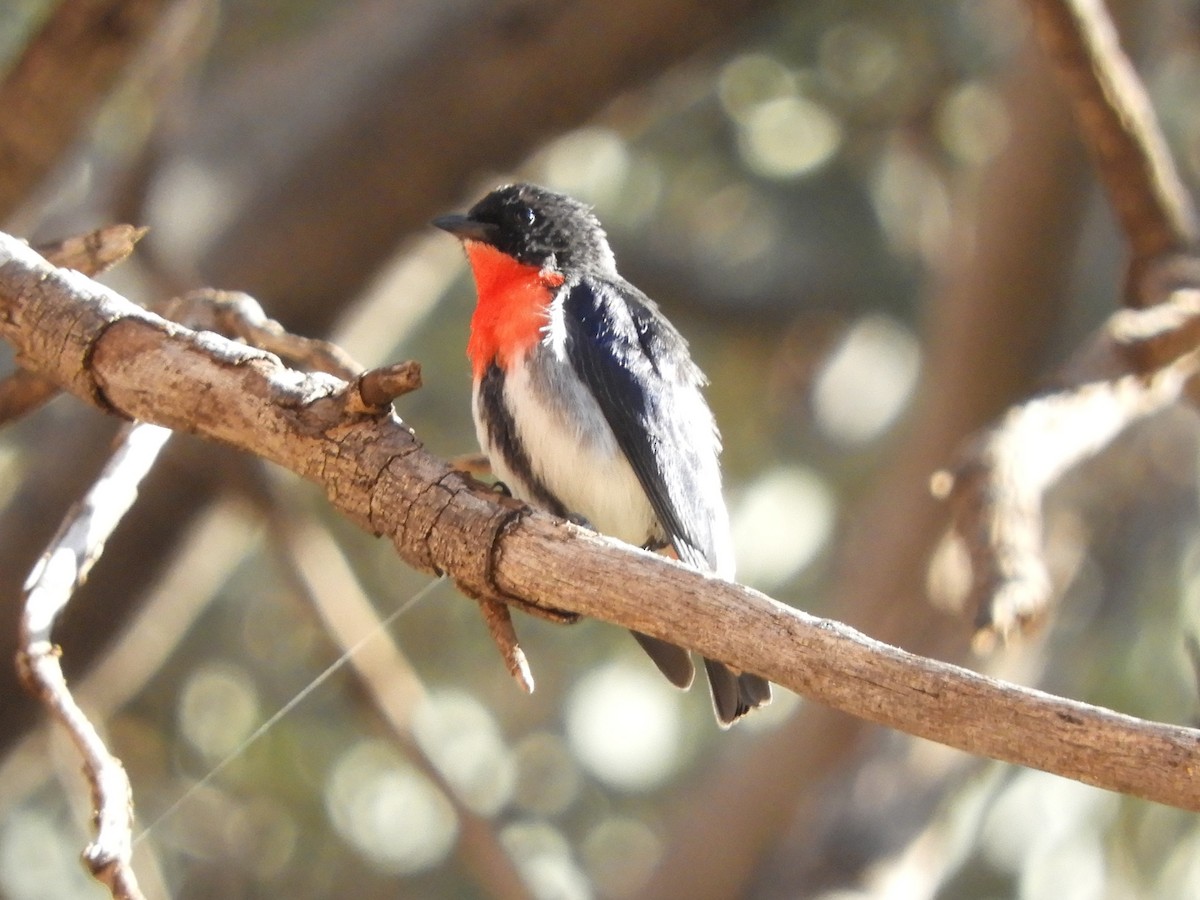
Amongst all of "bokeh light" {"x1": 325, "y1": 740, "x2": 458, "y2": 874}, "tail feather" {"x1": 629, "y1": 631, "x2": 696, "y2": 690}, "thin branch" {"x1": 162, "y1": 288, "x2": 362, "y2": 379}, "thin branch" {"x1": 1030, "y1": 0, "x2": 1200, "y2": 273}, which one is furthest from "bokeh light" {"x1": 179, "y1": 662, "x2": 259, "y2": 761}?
"thin branch" {"x1": 1030, "y1": 0, "x2": 1200, "y2": 273}

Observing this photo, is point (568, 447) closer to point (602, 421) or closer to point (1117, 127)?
point (602, 421)

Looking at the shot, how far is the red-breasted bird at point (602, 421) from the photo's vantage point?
11.3 feet

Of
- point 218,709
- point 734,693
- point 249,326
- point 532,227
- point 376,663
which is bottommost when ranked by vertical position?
point 218,709

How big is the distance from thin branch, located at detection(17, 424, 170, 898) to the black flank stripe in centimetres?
79

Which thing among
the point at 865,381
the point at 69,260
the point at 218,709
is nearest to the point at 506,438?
the point at 69,260

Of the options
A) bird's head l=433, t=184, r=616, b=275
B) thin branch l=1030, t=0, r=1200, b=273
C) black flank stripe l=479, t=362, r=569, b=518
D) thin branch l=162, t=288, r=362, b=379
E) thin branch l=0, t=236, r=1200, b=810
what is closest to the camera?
thin branch l=0, t=236, r=1200, b=810

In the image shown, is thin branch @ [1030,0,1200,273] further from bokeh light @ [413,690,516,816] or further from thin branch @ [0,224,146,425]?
bokeh light @ [413,690,516,816]

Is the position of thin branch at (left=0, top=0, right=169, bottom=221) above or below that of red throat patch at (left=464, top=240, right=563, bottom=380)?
above

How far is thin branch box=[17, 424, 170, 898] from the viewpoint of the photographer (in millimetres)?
1886

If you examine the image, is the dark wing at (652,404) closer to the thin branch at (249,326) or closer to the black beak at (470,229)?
the black beak at (470,229)

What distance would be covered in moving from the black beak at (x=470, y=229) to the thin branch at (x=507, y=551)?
1.49m

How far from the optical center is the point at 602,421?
139 inches

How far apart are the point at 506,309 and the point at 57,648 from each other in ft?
5.09

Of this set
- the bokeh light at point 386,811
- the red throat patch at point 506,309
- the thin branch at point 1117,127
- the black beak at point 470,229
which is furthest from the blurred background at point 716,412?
the red throat patch at point 506,309
